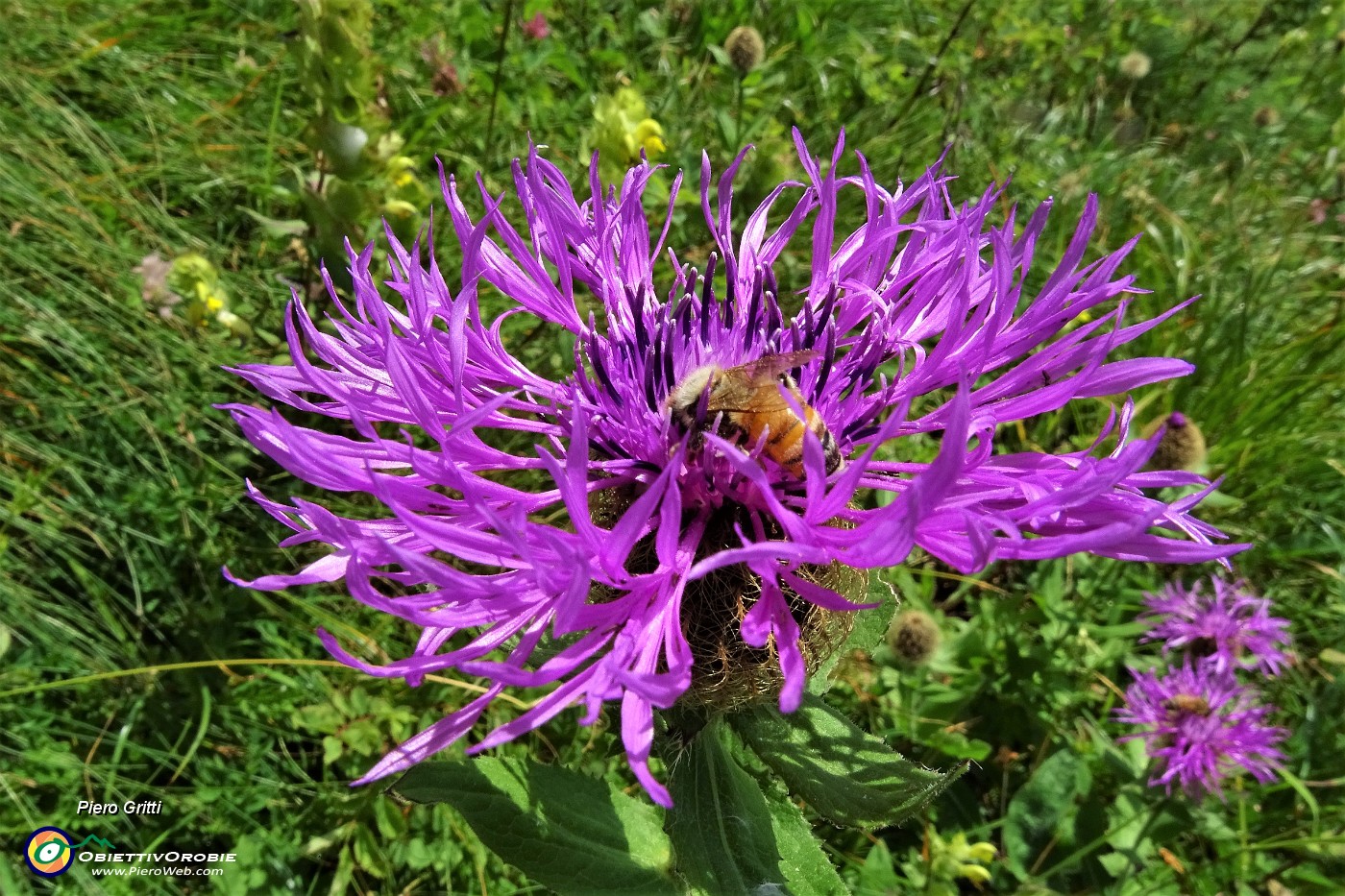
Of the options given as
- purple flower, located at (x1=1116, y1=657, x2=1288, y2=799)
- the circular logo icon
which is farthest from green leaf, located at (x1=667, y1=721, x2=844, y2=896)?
the circular logo icon

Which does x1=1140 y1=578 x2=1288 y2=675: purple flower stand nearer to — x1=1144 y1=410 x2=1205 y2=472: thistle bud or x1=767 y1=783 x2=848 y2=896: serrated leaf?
x1=1144 y1=410 x2=1205 y2=472: thistle bud

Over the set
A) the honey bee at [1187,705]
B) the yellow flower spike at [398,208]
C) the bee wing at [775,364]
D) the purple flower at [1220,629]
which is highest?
the bee wing at [775,364]

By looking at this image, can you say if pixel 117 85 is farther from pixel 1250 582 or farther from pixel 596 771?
pixel 1250 582

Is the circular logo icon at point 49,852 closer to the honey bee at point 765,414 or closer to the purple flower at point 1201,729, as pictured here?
the honey bee at point 765,414

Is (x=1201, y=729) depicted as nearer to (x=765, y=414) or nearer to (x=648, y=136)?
(x=765, y=414)

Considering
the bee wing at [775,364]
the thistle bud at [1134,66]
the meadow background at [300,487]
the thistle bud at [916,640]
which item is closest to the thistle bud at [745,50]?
→ the meadow background at [300,487]
